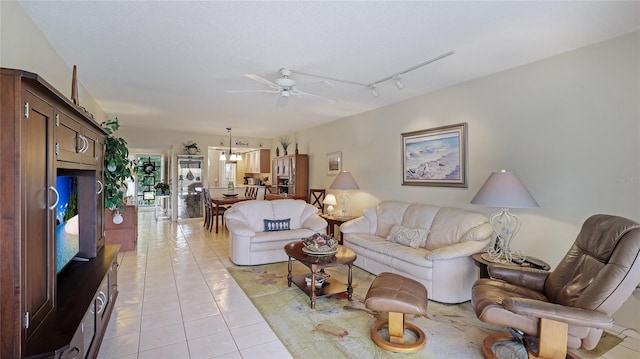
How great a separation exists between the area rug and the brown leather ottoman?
0.06 m

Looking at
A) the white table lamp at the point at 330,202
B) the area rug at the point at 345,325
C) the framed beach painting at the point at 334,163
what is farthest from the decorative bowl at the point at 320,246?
the framed beach painting at the point at 334,163

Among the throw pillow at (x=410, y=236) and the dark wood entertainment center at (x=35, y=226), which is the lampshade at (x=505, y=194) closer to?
the throw pillow at (x=410, y=236)

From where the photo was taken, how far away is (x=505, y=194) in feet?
9.29

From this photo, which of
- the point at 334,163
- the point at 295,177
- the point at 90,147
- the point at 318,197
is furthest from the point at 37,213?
the point at 295,177

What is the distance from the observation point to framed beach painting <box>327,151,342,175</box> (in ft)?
20.8

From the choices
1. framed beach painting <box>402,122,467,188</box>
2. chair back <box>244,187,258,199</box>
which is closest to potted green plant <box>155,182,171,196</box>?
chair back <box>244,187,258,199</box>

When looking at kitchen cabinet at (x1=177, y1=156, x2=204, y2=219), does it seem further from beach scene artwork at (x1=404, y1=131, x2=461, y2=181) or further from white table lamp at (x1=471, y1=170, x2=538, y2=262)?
white table lamp at (x1=471, y1=170, x2=538, y2=262)

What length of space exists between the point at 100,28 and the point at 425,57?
2.91m

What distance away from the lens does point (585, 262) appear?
2.28 m

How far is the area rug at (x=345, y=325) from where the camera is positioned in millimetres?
2348

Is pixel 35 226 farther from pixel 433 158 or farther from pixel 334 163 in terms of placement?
pixel 334 163

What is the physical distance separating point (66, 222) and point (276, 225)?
9.55 feet

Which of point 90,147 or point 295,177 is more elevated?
point 90,147

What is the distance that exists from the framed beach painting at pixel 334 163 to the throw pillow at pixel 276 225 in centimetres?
195
